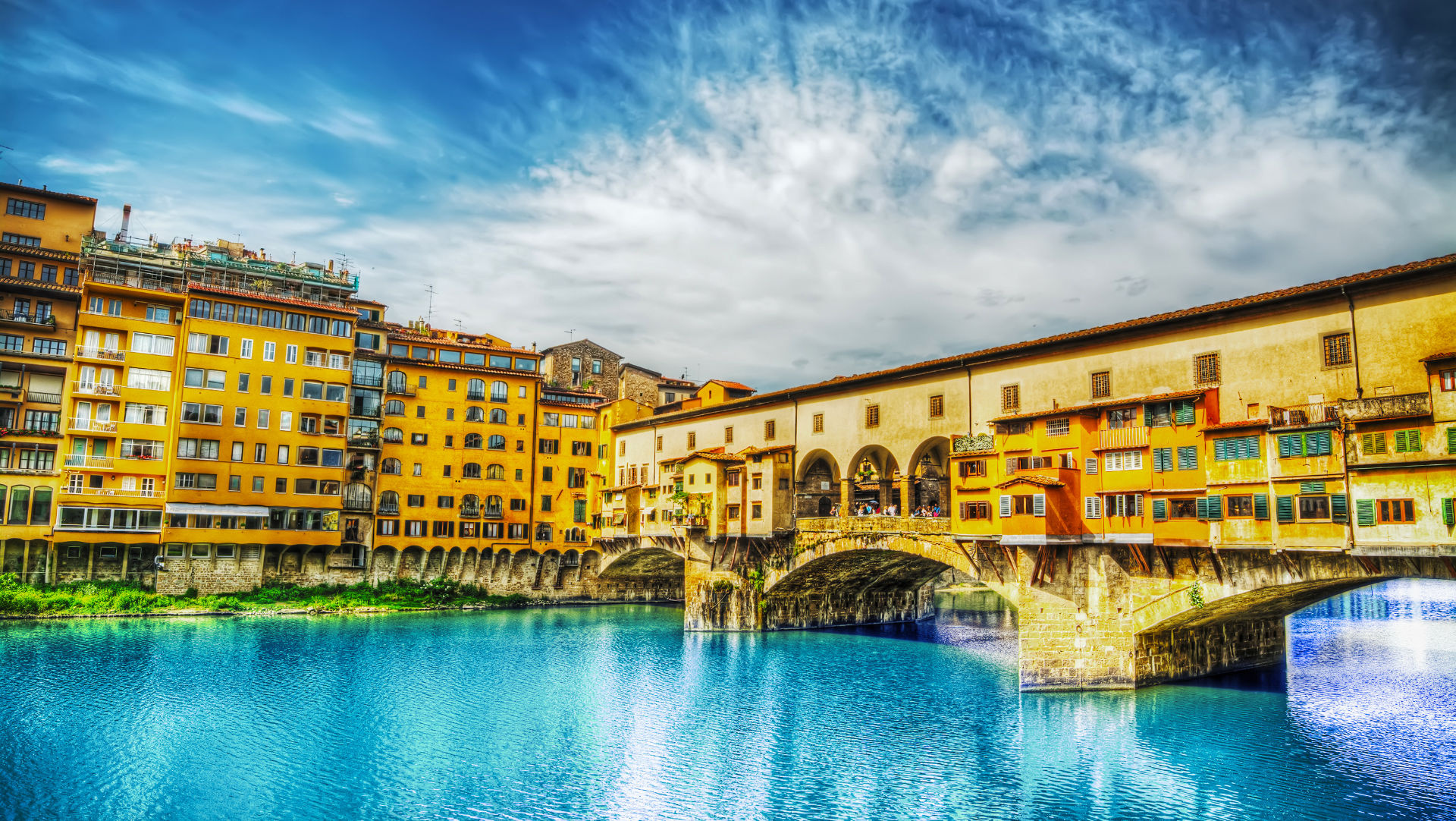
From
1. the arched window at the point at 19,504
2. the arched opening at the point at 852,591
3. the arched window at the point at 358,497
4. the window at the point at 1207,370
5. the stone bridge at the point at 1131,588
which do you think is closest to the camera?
the stone bridge at the point at 1131,588

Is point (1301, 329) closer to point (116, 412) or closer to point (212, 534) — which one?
point (212, 534)

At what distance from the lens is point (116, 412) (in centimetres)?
5831

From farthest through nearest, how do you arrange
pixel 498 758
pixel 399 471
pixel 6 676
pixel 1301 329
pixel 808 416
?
pixel 399 471 < pixel 808 416 < pixel 6 676 < pixel 1301 329 < pixel 498 758

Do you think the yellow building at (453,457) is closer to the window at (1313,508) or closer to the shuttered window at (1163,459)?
the shuttered window at (1163,459)

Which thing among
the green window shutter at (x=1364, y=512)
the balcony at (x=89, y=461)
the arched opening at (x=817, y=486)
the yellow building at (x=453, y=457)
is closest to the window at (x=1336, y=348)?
the green window shutter at (x=1364, y=512)

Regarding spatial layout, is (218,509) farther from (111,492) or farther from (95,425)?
(95,425)

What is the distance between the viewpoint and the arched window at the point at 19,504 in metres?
55.1

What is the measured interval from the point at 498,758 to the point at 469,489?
44.9 m

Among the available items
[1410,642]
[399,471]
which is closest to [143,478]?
[399,471]

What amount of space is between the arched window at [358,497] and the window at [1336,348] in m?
60.8

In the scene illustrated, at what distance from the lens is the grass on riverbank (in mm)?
53688

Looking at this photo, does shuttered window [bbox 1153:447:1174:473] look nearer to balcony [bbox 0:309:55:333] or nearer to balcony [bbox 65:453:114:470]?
balcony [bbox 65:453:114:470]

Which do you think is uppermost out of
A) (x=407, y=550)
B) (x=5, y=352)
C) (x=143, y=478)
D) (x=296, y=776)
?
(x=5, y=352)

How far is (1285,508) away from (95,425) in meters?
67.0
